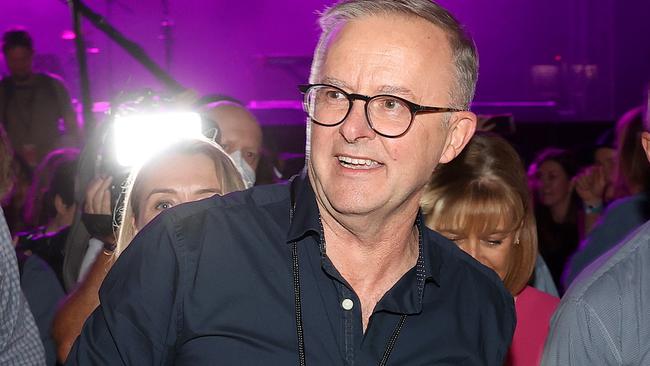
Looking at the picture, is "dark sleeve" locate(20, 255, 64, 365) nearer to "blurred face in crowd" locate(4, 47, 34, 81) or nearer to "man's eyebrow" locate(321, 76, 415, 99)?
"man's eyebrow" locate(321, 76, 415, 99)

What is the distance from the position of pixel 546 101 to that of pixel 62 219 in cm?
624

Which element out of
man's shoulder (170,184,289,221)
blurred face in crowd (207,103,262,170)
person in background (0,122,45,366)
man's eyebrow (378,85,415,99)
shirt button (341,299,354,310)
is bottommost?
person in background (0,122,45,366)

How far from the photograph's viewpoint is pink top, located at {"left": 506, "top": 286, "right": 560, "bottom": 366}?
126 inches

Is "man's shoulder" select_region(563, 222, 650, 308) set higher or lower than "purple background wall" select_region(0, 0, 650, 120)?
lower

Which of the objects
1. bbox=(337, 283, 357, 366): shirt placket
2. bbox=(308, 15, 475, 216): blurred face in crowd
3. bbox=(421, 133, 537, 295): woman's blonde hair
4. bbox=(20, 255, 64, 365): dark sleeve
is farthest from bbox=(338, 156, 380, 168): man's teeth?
bbox=(20, 255, 64, 365): dark sleeve

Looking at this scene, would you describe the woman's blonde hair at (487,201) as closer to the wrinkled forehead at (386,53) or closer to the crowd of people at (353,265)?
the crowd of people at (353,265)

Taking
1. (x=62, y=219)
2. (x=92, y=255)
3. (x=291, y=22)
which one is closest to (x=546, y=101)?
(x=291, y=22)

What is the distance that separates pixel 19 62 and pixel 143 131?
446cm

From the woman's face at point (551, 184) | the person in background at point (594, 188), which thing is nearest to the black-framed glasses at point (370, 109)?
the person in background at point (594, 188)

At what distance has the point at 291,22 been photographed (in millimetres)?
9375

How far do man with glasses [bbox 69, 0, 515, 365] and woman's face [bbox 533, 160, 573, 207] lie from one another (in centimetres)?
391

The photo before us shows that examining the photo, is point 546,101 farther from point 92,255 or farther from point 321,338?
point 321,338

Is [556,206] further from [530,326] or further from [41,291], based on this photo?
[41,291]

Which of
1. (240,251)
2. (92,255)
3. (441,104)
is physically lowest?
(92,255)
